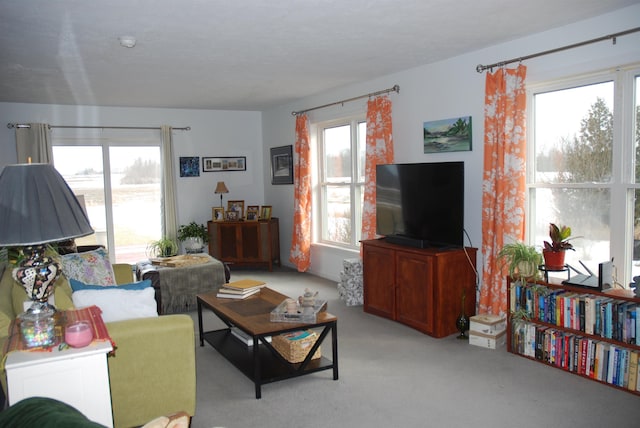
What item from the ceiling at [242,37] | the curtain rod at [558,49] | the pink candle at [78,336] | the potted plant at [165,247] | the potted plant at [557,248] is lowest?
the potted plant at [165,247]

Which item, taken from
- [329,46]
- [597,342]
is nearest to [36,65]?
[329,46]

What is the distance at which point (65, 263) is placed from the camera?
152 inches

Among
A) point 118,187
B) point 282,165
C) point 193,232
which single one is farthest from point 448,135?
point 118,187

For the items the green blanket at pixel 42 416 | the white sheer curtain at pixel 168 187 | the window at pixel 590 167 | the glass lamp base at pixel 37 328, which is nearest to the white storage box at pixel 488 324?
the window at pixel 590 167

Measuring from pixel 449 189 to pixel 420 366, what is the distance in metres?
1.51

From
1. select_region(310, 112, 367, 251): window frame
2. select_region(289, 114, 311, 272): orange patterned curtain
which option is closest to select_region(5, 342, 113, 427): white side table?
select_region(310, 112, 367, 251): window frame

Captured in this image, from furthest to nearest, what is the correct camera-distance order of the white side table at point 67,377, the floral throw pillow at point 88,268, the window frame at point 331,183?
1. the window frame at point 331,183
2. the floral throw pillow at point 88,268
3. the white side table at point 67,377

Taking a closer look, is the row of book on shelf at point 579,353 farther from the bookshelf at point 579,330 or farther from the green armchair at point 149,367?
the green armchair at point 149,367

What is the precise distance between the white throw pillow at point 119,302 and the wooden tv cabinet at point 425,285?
2285mm

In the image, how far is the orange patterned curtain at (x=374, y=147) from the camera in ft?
17.3

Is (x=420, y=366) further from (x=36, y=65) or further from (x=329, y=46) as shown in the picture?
(x=36, y=65)

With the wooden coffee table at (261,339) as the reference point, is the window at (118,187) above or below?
above

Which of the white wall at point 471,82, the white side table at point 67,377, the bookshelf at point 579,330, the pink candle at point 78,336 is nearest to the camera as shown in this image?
the white side table at point 67,377

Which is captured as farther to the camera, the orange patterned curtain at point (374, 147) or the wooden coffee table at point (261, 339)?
the orange patterned curtain at point (374, 147)
